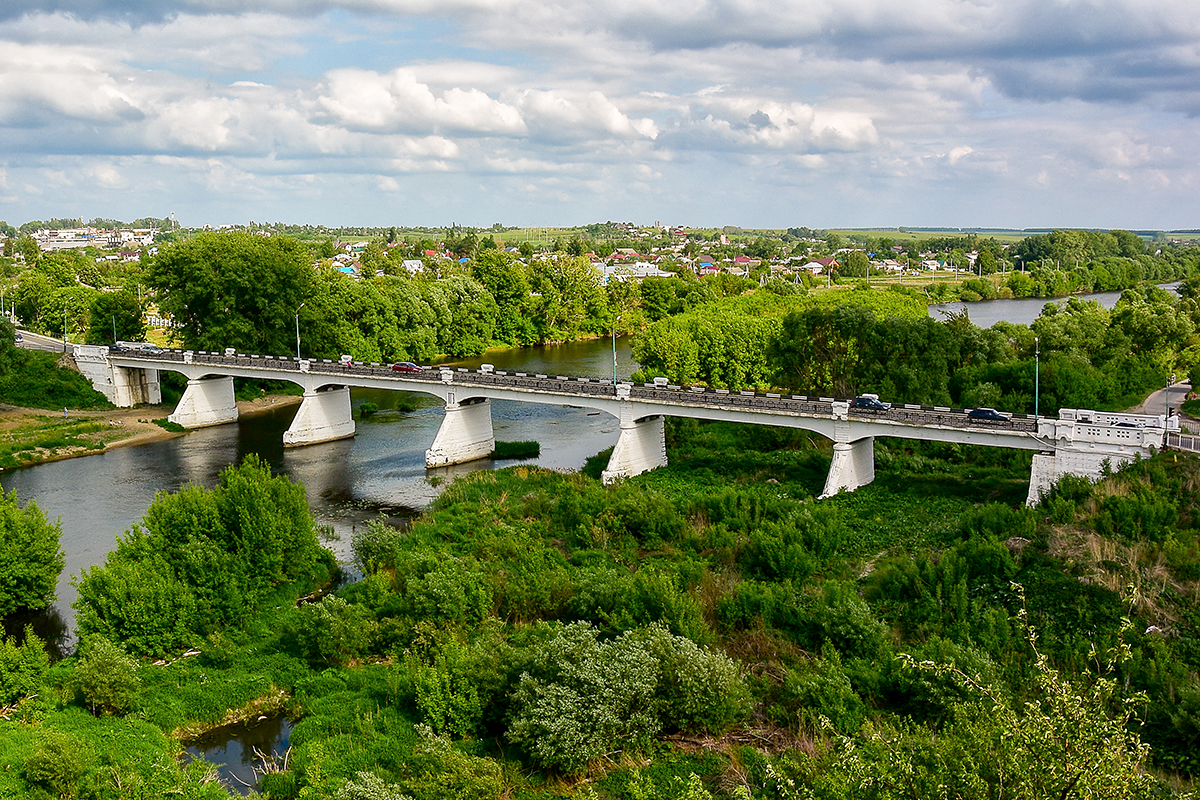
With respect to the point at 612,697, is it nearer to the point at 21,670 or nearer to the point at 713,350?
the point at 21,670

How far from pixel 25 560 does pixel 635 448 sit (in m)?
31.6

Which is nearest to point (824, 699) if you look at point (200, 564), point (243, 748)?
point (243, 748)

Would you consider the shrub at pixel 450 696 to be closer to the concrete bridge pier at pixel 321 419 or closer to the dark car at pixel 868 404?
the dark car at pixel 868 404

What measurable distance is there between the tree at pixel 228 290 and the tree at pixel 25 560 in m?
47.7

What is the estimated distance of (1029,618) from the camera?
3147cm

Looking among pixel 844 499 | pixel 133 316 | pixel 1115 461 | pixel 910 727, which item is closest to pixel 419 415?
pixel 133 316

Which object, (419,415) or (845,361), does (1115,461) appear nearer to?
(845,361)

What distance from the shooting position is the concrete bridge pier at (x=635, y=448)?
55469mm

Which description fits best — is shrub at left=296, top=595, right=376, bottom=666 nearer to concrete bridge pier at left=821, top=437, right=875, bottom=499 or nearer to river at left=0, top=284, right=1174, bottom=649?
river at left=0, top=284, right=1174, bottom=649

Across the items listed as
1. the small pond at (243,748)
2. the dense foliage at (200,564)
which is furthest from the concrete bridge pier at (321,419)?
the small pond at (243,748)

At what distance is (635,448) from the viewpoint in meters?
56.5

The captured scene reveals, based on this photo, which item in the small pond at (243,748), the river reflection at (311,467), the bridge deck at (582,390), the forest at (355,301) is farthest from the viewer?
the forest at (355,301)

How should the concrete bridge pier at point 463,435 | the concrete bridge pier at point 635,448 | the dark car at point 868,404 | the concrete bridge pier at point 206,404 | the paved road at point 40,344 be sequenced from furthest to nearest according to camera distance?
the paved road at point 40,344
the concrete bridge pier at point 206,404
the concrete bridge pier at point 463,435
the concrete bridge pier at point 635,448
the dark car at point 868,404

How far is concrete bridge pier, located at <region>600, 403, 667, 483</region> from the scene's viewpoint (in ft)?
182
